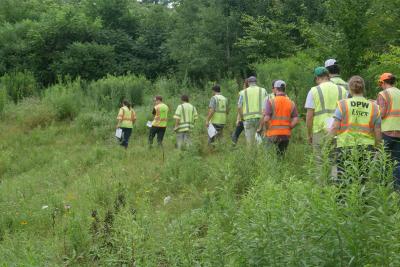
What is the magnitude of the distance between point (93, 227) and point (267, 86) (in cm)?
1171

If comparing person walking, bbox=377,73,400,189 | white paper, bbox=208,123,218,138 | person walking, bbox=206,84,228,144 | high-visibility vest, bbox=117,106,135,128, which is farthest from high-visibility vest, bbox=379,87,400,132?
high-visibility vest, bbox=117,106,135,128

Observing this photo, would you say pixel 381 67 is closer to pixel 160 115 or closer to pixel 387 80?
pixel 387 80

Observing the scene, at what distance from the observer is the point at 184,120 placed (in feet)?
44.6

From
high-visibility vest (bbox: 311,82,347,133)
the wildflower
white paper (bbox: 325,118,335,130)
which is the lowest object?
the wildflower

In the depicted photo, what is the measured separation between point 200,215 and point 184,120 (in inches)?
294

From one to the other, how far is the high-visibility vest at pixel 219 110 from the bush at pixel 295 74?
2555mm

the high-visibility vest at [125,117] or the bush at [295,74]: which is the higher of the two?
the bush at [295,74]

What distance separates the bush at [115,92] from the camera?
23.2 meters

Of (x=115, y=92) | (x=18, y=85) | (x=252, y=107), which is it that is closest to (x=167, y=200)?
(x=252, y=107)

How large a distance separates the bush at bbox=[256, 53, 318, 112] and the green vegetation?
53 mm

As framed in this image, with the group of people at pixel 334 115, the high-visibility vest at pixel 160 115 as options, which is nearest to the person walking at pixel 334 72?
the group of people at pixel 334 115

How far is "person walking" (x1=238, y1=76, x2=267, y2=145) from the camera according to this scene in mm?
10539

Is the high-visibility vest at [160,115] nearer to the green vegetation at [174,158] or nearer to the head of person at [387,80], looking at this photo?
the green vegetation at [174,158]

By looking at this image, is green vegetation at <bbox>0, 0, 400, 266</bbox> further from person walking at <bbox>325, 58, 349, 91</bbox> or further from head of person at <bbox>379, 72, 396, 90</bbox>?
head of person at <bbox>379, 72, 396, 90</bbox>
